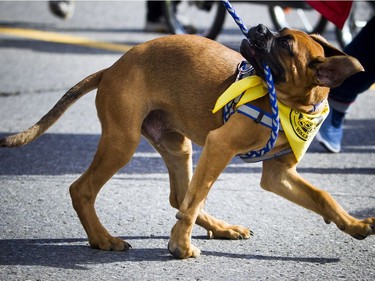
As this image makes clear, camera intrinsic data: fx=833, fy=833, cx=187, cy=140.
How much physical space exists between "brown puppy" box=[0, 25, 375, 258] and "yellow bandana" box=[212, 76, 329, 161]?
43 mm

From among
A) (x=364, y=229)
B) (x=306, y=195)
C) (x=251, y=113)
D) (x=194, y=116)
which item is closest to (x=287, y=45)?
(x=251, y=113)

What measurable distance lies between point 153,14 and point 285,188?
6579 mm

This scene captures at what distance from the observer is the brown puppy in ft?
12.9

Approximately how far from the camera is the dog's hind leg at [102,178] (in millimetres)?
4129

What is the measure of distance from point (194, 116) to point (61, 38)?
6242 millimetres

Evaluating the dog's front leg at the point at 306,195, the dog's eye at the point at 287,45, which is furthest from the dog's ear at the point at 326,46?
the dog's front leg at the point at 306,195

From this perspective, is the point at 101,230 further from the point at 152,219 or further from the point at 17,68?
the point at 17,68

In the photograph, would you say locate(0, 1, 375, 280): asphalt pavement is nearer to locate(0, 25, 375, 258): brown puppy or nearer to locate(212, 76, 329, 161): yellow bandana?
locate(0, 25, 375, 258): brown puppy

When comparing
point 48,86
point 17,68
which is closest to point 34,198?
point 48,86

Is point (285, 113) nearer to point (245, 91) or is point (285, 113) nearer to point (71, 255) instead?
point (245, 91)

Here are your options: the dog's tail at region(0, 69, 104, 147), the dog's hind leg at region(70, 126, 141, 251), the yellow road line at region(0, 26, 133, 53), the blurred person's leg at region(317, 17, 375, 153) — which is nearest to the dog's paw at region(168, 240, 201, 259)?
the dog's hind leg at region(70, 126, 141, 251)

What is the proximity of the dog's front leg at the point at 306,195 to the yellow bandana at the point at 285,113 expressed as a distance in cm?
17

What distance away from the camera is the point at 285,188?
416 centimetres

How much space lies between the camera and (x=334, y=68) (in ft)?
12.7
